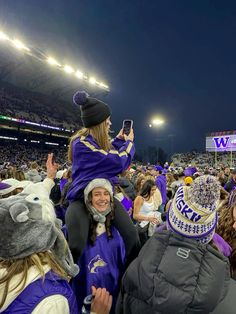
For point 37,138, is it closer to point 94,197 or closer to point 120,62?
point 94,197

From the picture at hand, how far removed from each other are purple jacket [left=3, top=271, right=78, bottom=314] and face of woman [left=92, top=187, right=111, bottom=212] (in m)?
1.12

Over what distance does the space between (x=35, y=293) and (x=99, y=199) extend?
1241mm

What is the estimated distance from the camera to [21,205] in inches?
48.3

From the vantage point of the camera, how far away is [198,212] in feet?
4.53

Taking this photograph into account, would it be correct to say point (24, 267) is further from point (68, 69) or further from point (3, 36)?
point (68, 69)

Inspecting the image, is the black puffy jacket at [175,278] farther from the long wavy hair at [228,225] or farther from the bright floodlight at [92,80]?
the bright floodlight at [92,80]

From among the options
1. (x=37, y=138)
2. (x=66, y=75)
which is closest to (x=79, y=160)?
(x=66, y=75)

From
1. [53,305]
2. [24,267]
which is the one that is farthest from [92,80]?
[53,305]

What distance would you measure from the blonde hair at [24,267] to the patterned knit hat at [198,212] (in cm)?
63

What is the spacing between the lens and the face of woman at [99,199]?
2352 millimetres

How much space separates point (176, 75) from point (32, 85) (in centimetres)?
6064

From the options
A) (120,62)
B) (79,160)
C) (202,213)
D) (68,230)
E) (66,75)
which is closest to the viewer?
(202,213)

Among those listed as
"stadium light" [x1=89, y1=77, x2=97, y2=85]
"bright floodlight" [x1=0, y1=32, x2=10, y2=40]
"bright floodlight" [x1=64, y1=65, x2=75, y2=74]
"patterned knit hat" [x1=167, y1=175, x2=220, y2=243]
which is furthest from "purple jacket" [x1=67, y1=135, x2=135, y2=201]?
"stadium light" [x1=89, y1=77, x2=97, y2=85]

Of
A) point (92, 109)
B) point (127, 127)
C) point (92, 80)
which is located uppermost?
point (92, 80)
